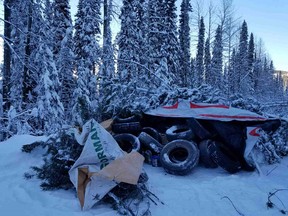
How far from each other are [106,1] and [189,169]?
14685 mm

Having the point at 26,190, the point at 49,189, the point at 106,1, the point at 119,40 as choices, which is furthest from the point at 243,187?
the point at 119,40

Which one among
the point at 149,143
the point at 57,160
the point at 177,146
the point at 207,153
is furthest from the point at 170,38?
the point at 57,160

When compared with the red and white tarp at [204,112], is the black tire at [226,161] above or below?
below

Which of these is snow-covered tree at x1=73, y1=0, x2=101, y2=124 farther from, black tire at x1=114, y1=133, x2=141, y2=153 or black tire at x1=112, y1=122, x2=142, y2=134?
black tire at x1=114, y1=133, x2=141, y2=153

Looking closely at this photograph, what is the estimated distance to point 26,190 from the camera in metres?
4.14

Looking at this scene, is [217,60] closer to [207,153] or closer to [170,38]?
[170,38]

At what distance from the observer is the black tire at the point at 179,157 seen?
16.4 feet

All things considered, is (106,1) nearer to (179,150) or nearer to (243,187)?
(179,150)

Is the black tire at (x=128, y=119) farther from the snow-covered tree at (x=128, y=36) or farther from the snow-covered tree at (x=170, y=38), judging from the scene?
the snow-covered tree at (x=170, y=38)

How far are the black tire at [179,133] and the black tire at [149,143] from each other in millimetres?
306

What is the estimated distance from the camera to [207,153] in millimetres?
5281

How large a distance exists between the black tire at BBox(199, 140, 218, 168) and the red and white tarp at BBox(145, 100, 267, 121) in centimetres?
56

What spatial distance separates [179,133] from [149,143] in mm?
630

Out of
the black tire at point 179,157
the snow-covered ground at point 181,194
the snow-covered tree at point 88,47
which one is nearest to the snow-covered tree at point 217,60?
the snow-covered tree at point 88,47
